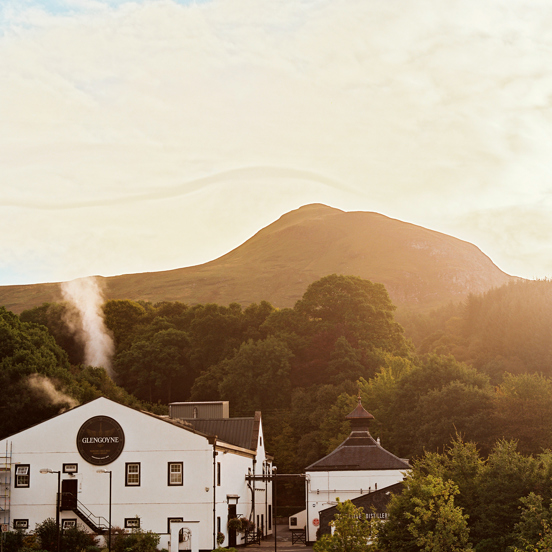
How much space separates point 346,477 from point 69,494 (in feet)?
61.0

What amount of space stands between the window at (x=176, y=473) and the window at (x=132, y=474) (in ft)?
7.10

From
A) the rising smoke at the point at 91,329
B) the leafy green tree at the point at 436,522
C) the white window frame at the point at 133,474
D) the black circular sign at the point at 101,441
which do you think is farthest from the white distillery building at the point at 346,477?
the rising smoke at the point at 91,329

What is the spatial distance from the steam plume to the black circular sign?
15.6m

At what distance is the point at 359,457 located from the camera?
52.4 metres

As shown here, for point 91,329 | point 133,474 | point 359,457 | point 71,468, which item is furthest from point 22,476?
point 91,329

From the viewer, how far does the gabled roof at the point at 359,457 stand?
51562 millimetres

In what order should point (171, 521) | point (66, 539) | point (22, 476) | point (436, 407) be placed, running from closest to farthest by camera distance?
1. point (66, 539)
2. point (171, 521)
3. point (22, 476)
4. point (436, 407)

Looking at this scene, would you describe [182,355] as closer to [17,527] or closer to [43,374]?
[43,374]

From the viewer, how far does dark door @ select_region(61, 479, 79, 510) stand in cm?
4691

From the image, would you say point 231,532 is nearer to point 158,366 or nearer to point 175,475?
point 175,475

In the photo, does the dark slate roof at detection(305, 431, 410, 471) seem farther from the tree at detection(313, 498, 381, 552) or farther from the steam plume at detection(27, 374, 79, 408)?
the tree at detection(313, 498, 381, 552)

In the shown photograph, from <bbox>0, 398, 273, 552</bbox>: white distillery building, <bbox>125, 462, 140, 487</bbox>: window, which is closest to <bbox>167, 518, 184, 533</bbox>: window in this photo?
<bbox>0, 398, 273, 552</bbox>: white distillery building

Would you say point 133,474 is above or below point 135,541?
above

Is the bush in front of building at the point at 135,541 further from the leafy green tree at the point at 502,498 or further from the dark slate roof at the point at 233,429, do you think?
the leafy green tree at the point at 502,498
